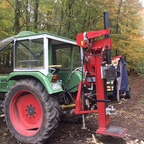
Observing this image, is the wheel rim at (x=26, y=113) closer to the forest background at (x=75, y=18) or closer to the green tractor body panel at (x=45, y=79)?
the green tractor body panel at (x=45, y=79)

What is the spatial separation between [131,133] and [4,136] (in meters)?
2.72

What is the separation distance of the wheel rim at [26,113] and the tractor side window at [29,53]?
59cm

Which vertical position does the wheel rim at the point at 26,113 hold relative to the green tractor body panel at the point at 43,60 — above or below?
below

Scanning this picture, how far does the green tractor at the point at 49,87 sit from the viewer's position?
349 cm

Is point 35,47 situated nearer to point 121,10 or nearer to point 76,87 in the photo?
point 76,87

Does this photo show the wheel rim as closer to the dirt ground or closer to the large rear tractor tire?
the large rear tractor tire

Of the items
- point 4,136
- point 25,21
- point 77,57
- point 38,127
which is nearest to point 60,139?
point 38,127

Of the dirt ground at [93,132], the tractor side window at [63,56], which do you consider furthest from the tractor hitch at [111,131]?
the tractor side window at [63,56]

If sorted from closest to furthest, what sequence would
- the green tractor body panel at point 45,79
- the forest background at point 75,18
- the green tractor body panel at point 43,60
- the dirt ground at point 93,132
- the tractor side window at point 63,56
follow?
the green tractor body panel at point 45,79, the green tractor body panel at point 43,60, the dirt ground at point 93,132, the tractor side window at point 63,56, the forest background at point 75,18

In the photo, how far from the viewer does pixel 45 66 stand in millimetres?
3635

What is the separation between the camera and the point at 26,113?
13.2 feet

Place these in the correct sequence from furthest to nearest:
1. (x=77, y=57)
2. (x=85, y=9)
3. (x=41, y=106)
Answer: (x=85, y=9), (x=77, y=57), (x=41, y=106)

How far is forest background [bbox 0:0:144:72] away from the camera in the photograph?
38.4 feet

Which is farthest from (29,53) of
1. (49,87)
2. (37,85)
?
(49,87)
